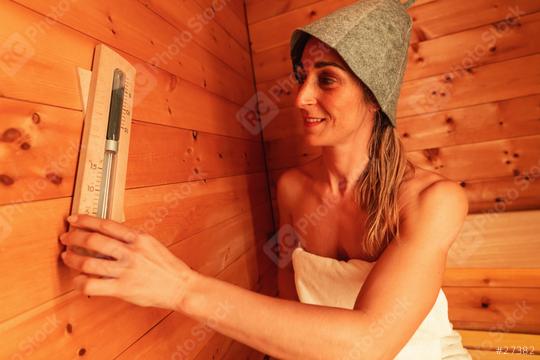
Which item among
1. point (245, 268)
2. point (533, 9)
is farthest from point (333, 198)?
point (533, 9)

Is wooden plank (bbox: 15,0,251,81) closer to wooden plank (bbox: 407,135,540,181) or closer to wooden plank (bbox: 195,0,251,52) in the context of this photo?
wooden plank (bbox: 195,0,251,52)

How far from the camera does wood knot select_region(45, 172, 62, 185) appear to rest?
0.47 meters

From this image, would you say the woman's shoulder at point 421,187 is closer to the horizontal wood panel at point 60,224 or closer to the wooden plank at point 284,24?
the horizontal wood panel at point 60,224

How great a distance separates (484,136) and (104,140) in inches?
52.4

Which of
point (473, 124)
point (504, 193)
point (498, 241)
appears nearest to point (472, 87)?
point (473, 124)

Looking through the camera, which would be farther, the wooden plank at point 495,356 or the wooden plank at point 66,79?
the wooden plank at point 495,356

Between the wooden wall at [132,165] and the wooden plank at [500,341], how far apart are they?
0.82 metres

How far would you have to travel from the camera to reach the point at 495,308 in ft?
3.91

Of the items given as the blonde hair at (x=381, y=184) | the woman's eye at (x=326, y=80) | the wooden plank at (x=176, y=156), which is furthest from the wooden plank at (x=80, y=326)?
the woman's eye at (x=326, y=80)

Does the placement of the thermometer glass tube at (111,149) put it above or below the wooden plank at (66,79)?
below

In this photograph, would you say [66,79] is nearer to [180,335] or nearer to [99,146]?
[99,146]

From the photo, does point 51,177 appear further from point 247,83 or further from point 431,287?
point 247,83

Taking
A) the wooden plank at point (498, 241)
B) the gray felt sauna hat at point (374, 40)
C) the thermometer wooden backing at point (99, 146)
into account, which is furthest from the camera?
the wooden plank at point (498, 241)

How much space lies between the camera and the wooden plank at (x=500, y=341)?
1087mm
